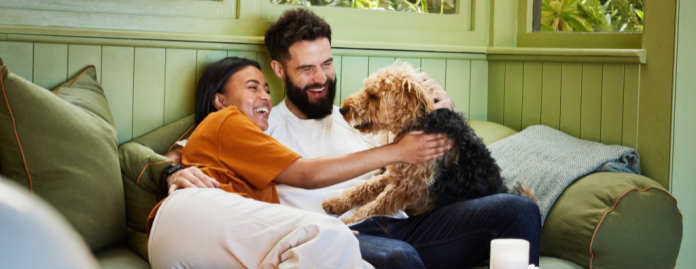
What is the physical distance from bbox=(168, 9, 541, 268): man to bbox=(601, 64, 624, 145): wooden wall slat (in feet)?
2.76

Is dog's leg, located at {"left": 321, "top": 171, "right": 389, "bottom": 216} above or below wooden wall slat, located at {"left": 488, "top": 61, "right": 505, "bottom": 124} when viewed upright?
below

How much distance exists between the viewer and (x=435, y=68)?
10.1 ft

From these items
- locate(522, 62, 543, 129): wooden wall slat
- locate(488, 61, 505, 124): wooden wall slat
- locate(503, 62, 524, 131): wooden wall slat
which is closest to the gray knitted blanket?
locate(522, 62, 543, 129): wooden wall slat

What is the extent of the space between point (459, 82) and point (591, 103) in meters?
0.80

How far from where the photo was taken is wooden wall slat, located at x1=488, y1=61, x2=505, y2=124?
3.12m

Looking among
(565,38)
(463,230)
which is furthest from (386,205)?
(565,38)

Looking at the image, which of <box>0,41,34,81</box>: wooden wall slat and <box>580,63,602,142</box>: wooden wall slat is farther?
<box>580,63,602,142</box>: wooden wall slat

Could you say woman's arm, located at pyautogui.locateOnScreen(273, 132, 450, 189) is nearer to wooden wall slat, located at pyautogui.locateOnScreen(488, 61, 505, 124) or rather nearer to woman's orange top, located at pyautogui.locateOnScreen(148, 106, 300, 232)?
woman's orange top, located at pyautogui.locateOnScreen(148, 106, 300, 232)

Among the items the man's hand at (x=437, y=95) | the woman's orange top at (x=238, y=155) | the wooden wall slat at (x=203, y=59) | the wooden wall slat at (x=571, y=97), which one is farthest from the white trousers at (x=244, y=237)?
the wooden wall slat at (x=571, y=97)

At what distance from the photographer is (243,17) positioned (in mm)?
2705

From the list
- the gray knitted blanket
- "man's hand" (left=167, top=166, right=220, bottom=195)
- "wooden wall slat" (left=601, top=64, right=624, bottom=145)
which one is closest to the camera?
"man's hand" (left=167, top=166, right=220, bottom=195)

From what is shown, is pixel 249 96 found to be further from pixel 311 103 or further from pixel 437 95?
pixel 437 95

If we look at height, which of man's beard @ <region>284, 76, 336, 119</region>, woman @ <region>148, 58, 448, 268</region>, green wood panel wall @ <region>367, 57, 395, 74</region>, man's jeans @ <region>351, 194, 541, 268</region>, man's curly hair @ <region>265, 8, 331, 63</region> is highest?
man's curly hair @ <region>265, 8, 331, 63</region>

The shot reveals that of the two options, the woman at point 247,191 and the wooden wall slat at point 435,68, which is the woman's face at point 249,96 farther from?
the wooden wall slat at point 435,68
